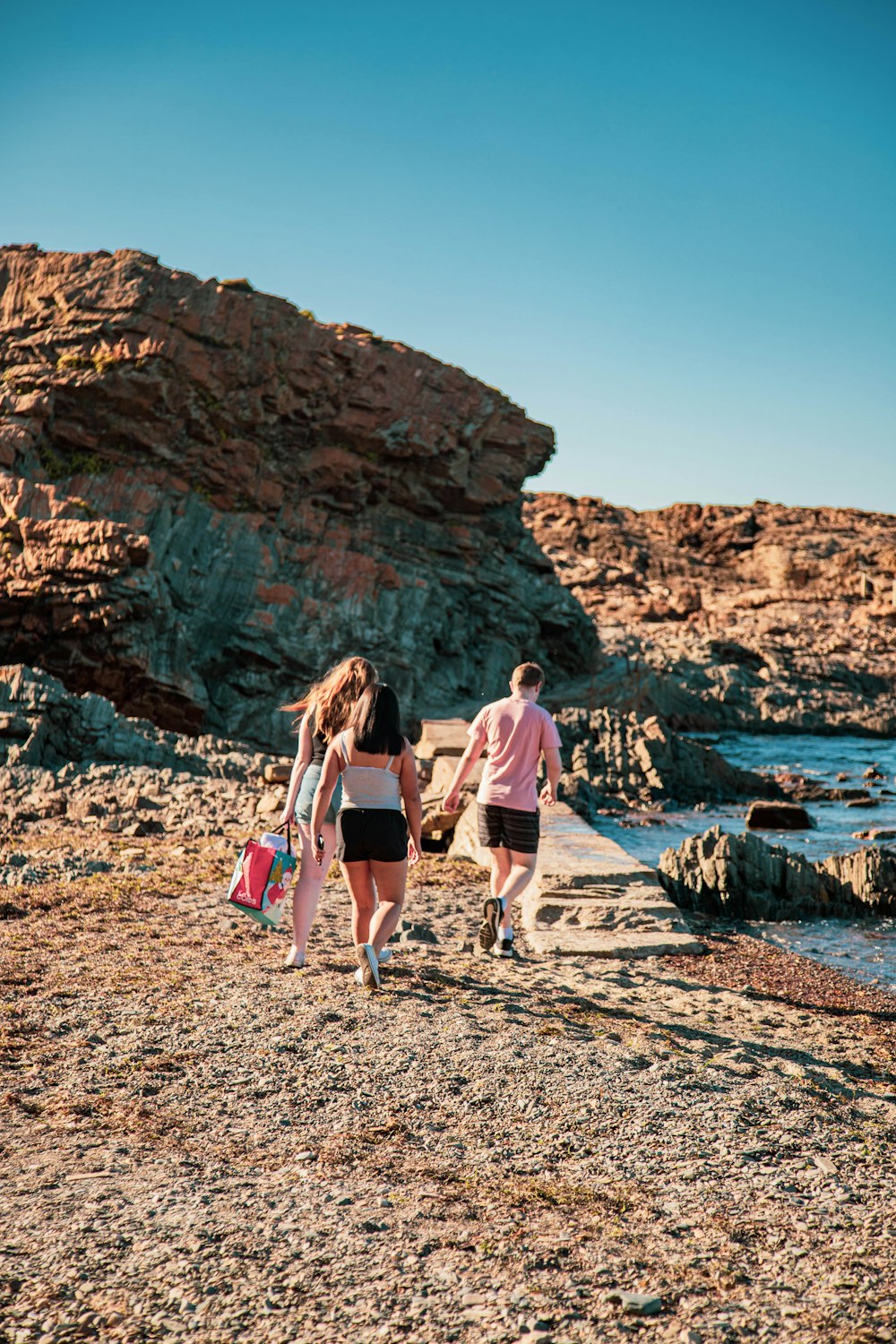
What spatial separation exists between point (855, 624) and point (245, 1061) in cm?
6728

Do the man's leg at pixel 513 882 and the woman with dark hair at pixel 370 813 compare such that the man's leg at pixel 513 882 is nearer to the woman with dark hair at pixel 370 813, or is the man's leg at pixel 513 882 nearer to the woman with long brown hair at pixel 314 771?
the woman with dark hair at pixel 370 813

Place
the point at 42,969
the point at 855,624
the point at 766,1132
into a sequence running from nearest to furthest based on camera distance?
the point at 766,1132, the point at 42,969, the point at 855,624

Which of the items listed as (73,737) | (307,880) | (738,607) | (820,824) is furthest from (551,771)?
(738,607)

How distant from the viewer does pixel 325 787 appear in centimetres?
550

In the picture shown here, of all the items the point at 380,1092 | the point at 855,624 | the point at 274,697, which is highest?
the point at 855,624

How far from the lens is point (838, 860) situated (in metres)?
10.1

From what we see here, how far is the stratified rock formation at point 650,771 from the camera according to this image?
19.0 meters

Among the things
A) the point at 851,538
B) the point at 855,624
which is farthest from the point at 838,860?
the point at 851,538

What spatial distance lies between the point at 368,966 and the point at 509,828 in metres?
1.52

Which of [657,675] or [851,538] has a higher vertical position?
[851,538]

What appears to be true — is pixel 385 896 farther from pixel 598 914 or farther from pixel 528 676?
pixel 598 914

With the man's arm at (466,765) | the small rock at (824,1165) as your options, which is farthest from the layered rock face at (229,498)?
the small rock at (824,1165)

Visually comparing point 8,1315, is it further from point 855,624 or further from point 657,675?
point 855,624

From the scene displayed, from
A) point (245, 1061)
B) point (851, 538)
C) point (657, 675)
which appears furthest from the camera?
point (851, 538)
